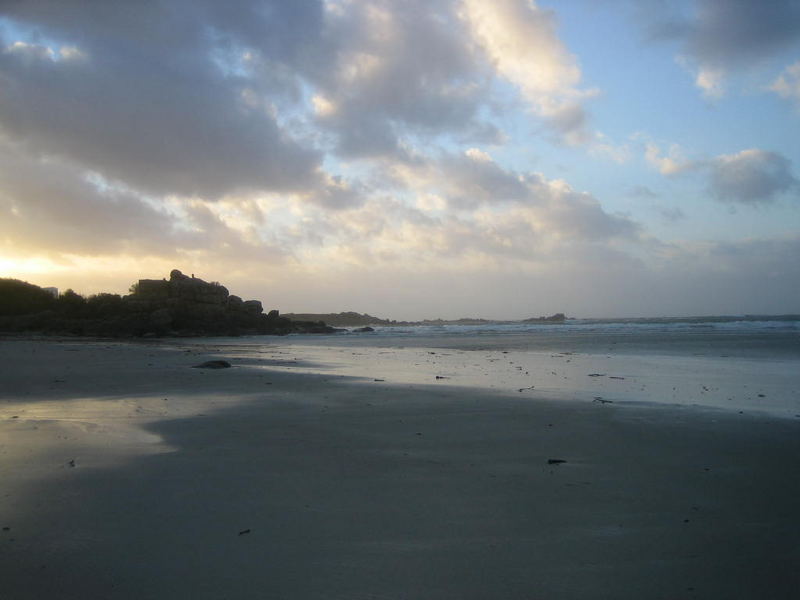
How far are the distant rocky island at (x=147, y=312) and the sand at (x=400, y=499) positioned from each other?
31.8m

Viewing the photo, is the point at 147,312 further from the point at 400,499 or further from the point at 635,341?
the point at 400,499

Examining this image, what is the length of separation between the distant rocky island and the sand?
31.8 meters

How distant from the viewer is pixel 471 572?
2.58 metres

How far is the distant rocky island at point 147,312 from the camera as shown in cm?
3519

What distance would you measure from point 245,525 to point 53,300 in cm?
4921

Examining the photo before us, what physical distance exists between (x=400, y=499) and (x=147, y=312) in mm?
40976

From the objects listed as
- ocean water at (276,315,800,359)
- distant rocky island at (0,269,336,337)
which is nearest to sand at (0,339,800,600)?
ocean water at (276,315,800,359)

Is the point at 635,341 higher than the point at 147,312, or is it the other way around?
the point at 147,312

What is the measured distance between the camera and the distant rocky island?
35188 mm

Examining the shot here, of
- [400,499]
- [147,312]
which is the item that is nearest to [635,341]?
[400,499]

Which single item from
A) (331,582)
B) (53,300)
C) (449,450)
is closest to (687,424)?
(449,450)

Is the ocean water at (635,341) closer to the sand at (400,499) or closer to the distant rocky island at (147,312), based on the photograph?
the distant rocky island at (147,312)

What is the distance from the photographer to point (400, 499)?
11.9ft

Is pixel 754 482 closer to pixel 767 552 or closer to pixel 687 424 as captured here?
pixel 767 552
